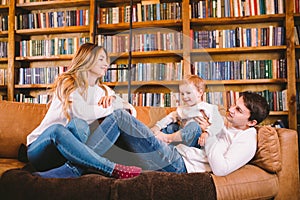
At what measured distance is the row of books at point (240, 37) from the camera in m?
3.26

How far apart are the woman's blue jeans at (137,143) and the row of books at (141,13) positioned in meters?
1.90

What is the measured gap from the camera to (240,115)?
176 cm

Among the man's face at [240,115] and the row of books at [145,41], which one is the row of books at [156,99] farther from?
the man's face at [240,115]

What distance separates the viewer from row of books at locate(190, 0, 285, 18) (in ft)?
10.7

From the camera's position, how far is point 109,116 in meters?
1.81

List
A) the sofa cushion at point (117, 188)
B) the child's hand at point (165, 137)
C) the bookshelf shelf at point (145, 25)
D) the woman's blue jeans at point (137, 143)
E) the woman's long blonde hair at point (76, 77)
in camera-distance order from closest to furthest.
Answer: the sofa cushion at point (117, 188) < the woman's blue jeans at point (137, 143) < the woman's long blonde hair at point (76, 77) < the child's hand at point (165, 137) < the bookshelf shelf at point (145, 25)

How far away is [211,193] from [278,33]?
86.4 inches

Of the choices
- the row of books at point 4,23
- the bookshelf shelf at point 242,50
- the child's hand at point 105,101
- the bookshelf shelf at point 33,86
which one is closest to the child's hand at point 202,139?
the child's hand at point 105,101

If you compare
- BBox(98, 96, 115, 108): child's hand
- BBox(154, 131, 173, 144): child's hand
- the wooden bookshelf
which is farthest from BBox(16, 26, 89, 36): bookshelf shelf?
BBox(154, 131, 173, 144): child's hand

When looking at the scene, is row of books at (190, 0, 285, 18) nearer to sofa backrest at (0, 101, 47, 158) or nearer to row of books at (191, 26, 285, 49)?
row of books at (191, 26, 285, 49)

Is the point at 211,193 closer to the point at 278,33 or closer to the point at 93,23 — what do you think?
the point at 278,33

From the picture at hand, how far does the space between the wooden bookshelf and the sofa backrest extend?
1338 mm

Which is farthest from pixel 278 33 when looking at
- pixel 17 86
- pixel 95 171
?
pixel 17 86

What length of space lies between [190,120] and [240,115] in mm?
341
